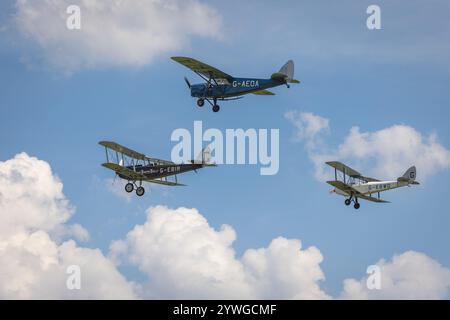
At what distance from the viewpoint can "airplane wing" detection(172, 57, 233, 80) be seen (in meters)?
65.8

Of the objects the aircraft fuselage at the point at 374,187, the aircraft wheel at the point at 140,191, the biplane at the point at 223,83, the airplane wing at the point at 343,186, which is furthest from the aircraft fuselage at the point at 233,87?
the aircraft fuselage at the point at 374,187

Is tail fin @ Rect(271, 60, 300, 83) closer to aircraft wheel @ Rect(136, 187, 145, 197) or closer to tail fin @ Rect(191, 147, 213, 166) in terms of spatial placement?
tail fin @ Rect(191, 147, 213, 166)

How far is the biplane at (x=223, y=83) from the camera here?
64875 mm

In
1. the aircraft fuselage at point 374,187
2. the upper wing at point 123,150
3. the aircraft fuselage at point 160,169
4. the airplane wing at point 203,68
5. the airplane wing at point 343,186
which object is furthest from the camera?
the aircraft fuselage at point 374,187

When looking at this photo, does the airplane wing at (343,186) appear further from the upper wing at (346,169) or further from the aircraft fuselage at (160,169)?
the aircraft fuselage at (160,169)

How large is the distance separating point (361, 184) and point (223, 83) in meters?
14.4

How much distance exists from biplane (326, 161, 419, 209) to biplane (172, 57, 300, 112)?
9817 mm

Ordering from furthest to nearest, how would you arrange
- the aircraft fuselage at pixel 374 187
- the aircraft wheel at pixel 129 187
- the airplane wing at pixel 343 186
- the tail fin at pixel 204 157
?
the aircraft fuselage at pixel 374 187 < the airplane wing at pixel 343 186 < the tail fin at pixel 204 157 < the aircraft wheel at pixel 129 187

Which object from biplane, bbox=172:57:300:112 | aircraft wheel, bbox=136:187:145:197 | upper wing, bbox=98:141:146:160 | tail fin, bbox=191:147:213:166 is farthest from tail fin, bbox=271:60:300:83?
aircraft wheel, bbox=136:187:145:197

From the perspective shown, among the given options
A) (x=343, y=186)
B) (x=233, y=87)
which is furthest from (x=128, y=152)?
(x=343, y=186)

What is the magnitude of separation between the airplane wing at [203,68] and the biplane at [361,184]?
38.0 feet
